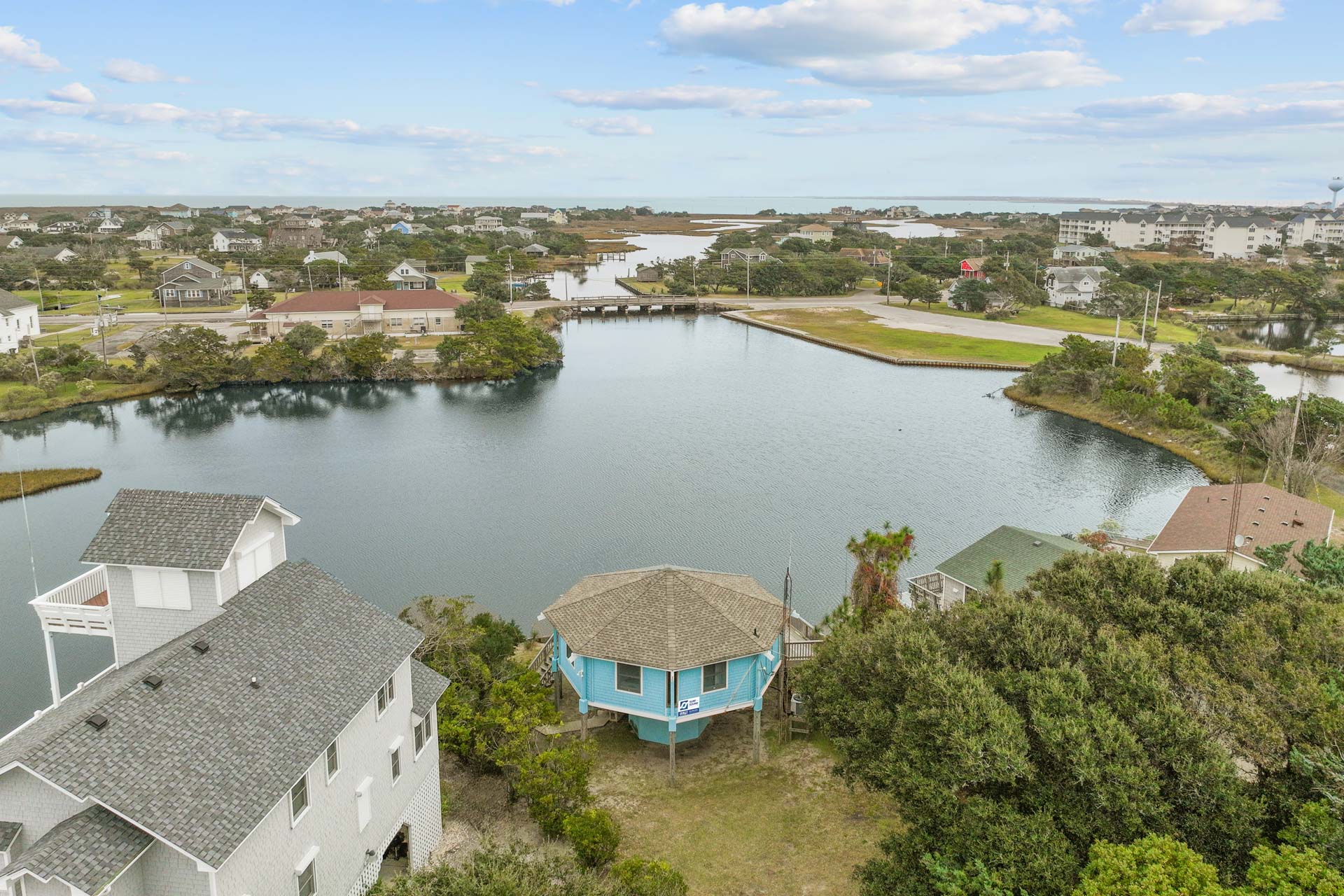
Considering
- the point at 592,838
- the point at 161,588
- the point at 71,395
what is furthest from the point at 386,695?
the point at 71,395

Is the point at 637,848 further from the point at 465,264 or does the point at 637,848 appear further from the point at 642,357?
the point at 465,264

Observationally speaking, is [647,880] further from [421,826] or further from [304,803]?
[304,803]

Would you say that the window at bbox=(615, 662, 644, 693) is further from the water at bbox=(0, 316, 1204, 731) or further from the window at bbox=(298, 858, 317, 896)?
the water at bbox=(0, 316, 1204, 731)

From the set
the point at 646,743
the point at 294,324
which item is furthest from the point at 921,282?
the point at 646,743

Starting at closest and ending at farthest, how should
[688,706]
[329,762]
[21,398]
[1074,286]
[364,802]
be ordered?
Result: [329,762] < [364,802] < [688,706] < [21,398] < [1074,286]

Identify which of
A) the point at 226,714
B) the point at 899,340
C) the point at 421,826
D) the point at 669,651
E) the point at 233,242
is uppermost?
the point at 233,242

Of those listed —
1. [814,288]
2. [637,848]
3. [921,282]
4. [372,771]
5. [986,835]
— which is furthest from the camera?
[814,288]

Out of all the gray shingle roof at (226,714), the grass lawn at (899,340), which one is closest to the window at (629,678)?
the gray shingle roof at (226,714)
